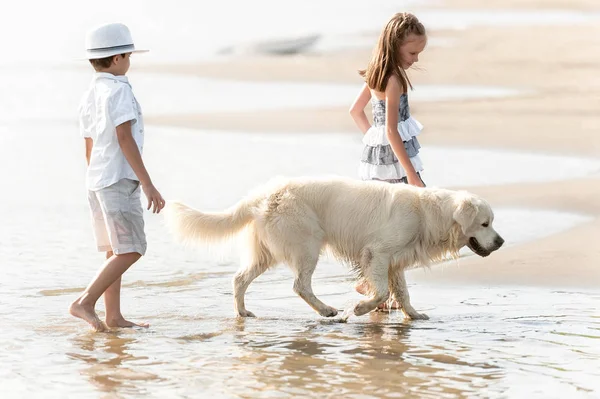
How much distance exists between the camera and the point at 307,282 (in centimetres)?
705

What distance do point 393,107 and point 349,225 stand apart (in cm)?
94

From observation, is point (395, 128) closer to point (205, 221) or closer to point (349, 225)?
point (349, 225)

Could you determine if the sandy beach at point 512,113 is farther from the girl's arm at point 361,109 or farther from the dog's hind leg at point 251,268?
the dog's hind leg at point 251,268

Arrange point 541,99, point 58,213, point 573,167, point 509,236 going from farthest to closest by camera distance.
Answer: point 541,99, point 573,167, point 58,213, point 509,236

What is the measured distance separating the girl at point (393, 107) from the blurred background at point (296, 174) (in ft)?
3.17

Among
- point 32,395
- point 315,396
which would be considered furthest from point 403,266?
point 32,395

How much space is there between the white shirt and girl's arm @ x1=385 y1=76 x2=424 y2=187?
185 cm

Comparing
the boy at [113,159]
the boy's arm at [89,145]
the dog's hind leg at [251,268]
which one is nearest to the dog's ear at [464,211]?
the dog's hind leg at [251,268]

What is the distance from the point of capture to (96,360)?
578 centimetres

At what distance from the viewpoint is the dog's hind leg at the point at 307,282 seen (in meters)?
6.97

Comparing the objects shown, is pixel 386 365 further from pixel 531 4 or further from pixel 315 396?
pixel 531 4

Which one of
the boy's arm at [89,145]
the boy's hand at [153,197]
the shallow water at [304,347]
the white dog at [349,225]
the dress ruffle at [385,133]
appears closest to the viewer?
the shallow water at [304,347]

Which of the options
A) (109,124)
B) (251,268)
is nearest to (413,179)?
(251,268)

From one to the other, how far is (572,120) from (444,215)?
10767 mm
